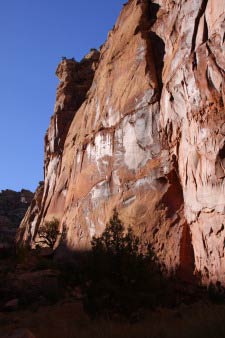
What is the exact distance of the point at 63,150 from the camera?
3869 cm

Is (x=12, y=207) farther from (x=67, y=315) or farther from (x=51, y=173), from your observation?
(x=67, y=315)

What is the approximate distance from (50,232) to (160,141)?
1583 centimetres

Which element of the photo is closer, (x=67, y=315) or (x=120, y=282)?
(x=120, y=282)

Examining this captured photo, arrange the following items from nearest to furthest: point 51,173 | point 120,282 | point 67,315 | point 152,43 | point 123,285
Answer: point 123,285, point 120,282, point 67,315, point 152,43, point 51,173

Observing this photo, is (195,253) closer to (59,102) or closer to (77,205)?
(77,205)

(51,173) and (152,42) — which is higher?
(152,42)

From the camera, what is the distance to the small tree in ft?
111

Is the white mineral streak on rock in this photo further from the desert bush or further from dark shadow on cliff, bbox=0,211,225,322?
the desert bush

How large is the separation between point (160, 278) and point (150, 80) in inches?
534

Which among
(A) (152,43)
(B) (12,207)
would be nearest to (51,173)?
(A) (152,43)

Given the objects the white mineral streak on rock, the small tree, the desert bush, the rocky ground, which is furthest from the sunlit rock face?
the white mineral streak on rock

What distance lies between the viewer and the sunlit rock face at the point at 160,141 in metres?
17.7

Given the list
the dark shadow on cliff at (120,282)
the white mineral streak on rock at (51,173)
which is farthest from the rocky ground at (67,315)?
the white mineral streak on rock at (51,173)

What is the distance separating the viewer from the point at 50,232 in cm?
3419
